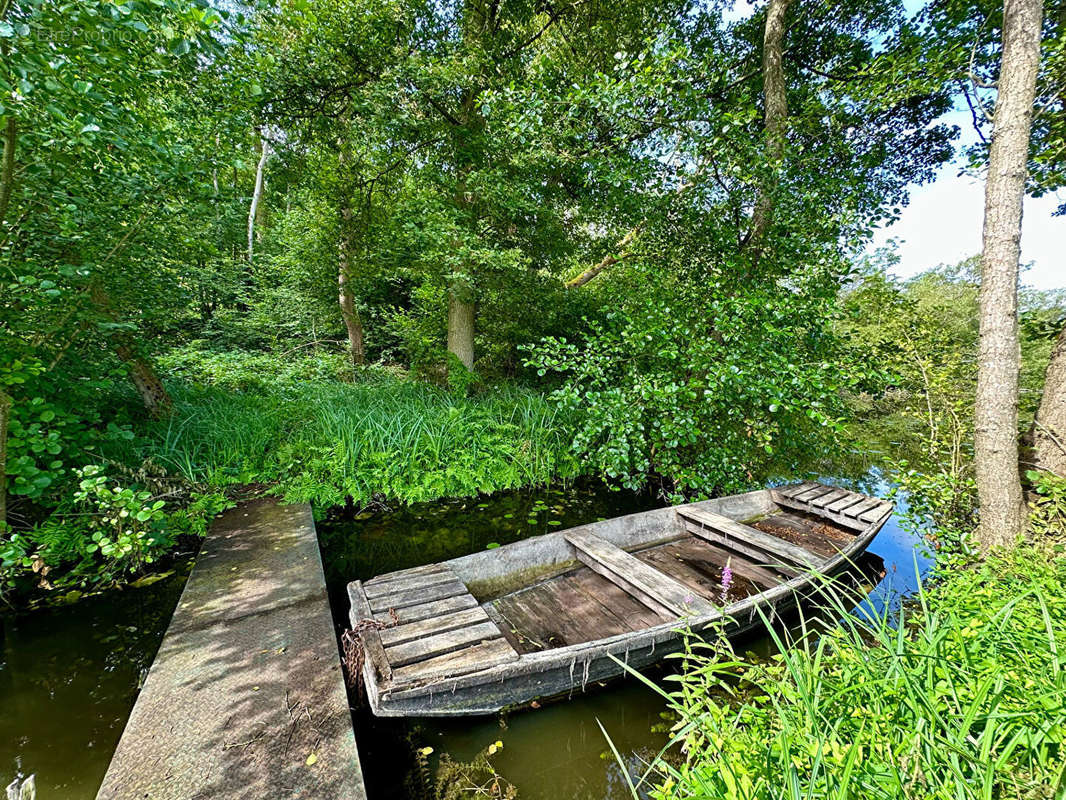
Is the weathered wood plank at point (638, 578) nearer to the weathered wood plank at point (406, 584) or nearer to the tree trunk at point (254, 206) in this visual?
the weathered wood plank at point (406, 584)

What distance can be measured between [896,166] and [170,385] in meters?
11.3

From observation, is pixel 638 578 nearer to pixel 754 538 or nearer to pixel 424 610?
→ pixel 754 538

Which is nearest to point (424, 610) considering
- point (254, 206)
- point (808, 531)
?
point (808, 531)

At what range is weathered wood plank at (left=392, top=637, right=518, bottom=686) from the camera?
1974 mm

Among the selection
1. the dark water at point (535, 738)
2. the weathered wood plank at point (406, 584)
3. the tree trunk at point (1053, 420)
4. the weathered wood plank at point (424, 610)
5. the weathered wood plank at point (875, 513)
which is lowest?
the dark water at point (535, 738)

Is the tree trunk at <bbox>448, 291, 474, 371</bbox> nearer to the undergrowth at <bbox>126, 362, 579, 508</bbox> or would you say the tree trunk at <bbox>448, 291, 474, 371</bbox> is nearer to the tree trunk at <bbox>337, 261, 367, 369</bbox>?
the undergrowth at <bbox>126, 362, 579, 508</bbox>

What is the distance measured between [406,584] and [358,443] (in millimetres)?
2638

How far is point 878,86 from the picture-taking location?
3918 mm

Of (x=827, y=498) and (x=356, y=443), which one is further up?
(x=356, y=443)

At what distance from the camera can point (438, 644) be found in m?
2.21

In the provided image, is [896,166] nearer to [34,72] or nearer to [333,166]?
[333,166]

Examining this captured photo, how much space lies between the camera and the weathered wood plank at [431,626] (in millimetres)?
2254

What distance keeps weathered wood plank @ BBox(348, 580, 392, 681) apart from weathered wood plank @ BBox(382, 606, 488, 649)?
53mm

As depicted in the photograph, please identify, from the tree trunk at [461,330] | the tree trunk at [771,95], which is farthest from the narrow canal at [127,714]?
the tree trunk at [461,330]
